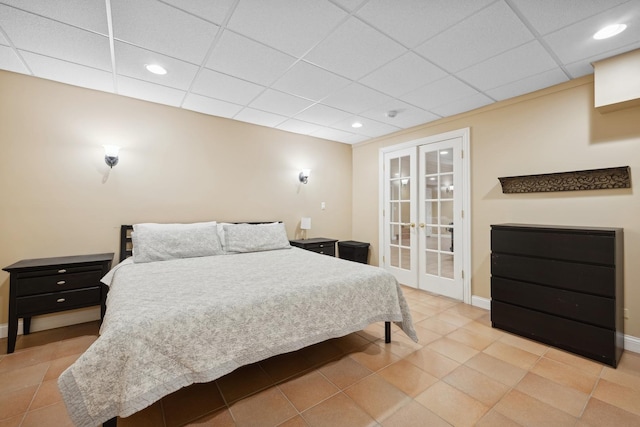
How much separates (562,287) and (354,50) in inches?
111

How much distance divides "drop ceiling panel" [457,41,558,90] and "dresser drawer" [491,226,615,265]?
1538 millimetres

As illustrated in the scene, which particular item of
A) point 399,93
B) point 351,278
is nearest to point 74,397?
point 351,278

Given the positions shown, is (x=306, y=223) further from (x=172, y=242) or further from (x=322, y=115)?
(x=172, y=242)

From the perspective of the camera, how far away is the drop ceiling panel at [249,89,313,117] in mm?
3096

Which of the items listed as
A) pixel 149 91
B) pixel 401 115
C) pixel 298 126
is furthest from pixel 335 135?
pixel 149 91

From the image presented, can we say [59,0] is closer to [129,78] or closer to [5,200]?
[129,78]

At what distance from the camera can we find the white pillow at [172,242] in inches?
111

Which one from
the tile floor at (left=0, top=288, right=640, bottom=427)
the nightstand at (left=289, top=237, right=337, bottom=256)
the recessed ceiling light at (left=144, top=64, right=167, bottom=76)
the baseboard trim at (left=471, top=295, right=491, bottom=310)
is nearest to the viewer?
the tile floor at (left=0, top=288, right=640, bottom=427)

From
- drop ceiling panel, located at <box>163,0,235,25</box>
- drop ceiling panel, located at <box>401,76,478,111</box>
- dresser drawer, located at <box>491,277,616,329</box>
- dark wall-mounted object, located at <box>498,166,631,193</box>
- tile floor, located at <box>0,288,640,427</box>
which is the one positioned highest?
drop ceiling panel, located at <box>163,0,235,25</box>

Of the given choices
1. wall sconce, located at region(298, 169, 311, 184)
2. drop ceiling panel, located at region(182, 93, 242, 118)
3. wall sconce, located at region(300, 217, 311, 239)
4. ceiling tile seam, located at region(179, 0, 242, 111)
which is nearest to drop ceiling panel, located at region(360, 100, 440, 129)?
wall sconce, located at region(298, 169, 311, 184)

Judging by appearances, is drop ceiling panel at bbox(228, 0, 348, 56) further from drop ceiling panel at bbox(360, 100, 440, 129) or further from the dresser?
the dresser

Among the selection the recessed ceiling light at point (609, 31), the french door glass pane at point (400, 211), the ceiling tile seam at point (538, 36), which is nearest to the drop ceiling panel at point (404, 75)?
the ceiling tile seam at point (538, 36)

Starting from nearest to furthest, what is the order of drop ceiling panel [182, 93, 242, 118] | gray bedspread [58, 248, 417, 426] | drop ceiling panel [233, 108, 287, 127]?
1. gray bedspread [58, 248, 417, 426]
2. drop ceiling panel [182, 93, 242, 118]
3. drop ceiling panel [233, 108, 287, 127]

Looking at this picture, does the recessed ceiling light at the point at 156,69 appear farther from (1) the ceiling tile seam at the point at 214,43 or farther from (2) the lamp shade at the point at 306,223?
(2) the lamp shade at the point at 306,223
